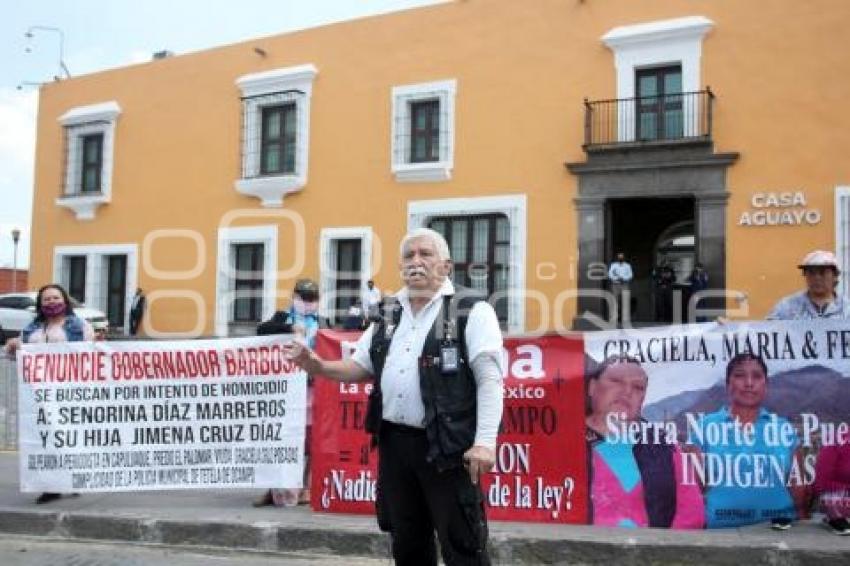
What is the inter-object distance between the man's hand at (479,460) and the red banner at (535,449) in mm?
2485

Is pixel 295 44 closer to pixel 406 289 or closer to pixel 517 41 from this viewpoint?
pixel 517 41

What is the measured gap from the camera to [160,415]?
6523 millimetres

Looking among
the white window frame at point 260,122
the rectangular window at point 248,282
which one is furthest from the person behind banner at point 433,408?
the rectangular window at point 248,282

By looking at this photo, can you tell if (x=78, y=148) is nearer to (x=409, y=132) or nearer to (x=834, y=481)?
(x=409, y=132)

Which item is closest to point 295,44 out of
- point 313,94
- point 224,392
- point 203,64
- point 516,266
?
point 313,94

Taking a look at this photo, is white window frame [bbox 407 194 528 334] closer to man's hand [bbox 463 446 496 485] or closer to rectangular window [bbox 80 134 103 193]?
rectangular window [bbox 80 134 103 193]

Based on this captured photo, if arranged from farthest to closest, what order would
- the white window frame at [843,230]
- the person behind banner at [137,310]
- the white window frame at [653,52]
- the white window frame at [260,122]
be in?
the person behind banner at [137,310]
the white window frame at [260,122]
the white window frame at [653,52]
the white window frame at [843,230]

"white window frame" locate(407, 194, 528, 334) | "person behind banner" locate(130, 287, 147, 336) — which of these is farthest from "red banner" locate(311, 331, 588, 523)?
"person behind banner" locate(130, 287, 147, 336)

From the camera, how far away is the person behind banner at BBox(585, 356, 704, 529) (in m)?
5.61

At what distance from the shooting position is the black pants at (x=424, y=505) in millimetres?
3518

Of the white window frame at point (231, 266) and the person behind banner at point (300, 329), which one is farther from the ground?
the white window frame at point (231, 266)

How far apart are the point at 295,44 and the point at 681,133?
33.2 ft

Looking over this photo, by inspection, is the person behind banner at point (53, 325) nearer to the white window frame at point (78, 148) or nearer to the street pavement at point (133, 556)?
the street pavement at point (133, 556)

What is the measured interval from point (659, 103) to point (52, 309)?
551 inches
